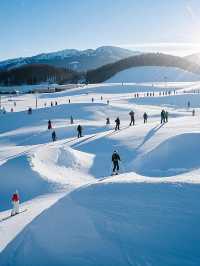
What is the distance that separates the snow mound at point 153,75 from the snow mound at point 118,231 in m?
127

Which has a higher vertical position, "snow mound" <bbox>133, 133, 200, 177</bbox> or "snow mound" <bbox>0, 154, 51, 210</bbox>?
"snow mound" <bbox>133, 133, 200, 177</bbox>

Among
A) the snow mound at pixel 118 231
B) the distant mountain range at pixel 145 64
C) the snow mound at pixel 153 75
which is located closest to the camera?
the snow mound at pixel 118 231

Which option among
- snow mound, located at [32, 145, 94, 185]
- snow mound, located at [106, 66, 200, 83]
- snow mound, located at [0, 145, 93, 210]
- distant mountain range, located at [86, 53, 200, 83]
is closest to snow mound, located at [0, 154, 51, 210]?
snow mound, located at [0, 145, 93, 210]

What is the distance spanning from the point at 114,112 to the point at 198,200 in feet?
120

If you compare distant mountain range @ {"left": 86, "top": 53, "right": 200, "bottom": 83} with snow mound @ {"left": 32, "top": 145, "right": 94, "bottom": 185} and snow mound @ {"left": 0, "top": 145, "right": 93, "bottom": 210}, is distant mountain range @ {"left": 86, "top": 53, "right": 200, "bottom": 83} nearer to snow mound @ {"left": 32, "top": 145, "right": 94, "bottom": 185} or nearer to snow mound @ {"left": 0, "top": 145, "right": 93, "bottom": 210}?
snow mound @ {"left": 32, "top": 145, "right": 94, "bottom": 185}

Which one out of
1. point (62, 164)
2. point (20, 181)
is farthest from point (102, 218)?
point (62, 164)

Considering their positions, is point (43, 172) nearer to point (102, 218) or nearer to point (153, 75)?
point (102, 218)

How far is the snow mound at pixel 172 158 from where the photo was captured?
2023 cm

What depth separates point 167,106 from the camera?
57219mm

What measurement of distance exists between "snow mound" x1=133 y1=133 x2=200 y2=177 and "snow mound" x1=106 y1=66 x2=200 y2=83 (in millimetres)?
115994

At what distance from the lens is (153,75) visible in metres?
146

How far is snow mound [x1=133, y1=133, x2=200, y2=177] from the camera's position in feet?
66.4

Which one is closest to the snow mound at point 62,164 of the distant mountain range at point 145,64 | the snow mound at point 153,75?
the snow mound at point 153,75

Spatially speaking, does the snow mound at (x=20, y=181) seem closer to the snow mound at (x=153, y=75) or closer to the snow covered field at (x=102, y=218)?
the snow covered field at (x=102, y=218)
